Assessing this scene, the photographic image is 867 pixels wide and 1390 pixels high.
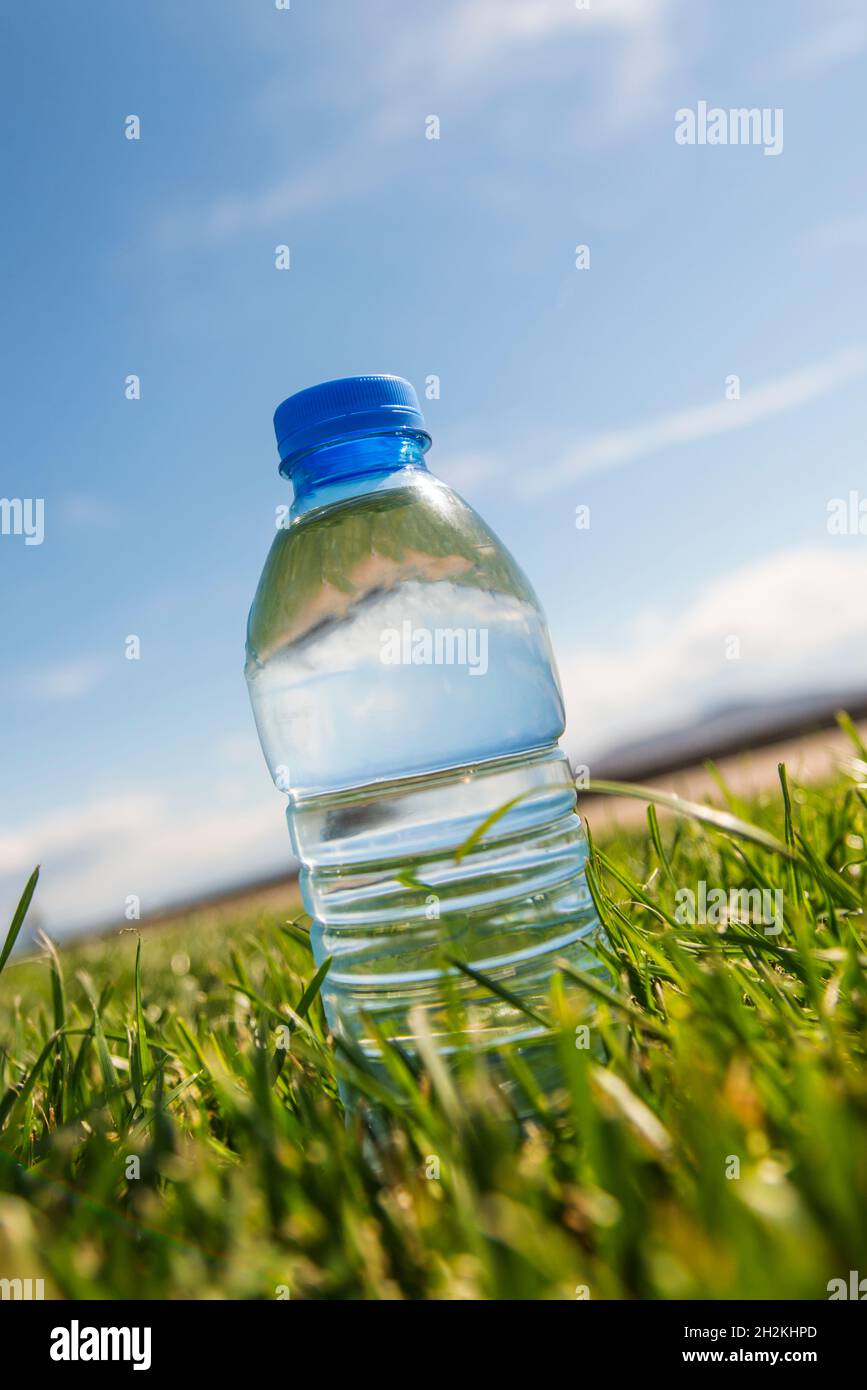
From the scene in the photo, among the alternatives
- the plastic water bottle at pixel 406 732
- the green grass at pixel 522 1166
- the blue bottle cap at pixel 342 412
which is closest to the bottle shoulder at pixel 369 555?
the plastic water bottle at pixel 406 732

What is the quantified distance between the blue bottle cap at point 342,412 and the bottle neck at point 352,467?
2cm

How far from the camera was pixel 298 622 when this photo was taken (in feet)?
5.71

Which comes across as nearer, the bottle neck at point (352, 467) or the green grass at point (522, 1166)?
the green grass at point (522, 1166)

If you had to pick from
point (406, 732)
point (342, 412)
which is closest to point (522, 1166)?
point (406, 732)

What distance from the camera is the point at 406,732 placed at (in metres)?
1.72

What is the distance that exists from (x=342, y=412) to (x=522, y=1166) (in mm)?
1035

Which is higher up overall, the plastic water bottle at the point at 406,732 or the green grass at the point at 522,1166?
the plastic water bottle at the point at 406,732

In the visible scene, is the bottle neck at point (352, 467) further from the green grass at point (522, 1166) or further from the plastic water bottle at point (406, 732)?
the green grass at point (522, 1166)

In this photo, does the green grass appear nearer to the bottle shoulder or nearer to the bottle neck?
the bottle shoulder

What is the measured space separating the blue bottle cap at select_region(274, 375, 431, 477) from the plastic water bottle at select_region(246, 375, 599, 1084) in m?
0.05

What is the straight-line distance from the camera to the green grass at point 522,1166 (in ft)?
2.26

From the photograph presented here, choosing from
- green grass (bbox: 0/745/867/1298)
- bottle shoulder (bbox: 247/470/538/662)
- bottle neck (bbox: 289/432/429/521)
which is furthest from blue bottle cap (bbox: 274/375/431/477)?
green grass (bbox: 0/745/867/1298)
